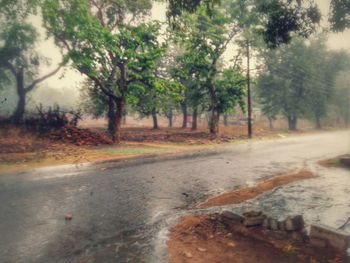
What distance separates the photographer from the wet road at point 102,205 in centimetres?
445

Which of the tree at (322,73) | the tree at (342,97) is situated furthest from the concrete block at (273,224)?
the tree at (342,97)

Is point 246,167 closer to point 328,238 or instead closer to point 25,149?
point 328,238

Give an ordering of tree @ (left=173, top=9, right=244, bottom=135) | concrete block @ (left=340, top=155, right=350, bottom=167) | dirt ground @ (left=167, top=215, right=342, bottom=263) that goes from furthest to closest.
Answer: tree @ (left=173, top=9, right=244, bottom=135) < concrete block @ (left=340, top=155, right=350, bottom=167) < dirt ground @ (left=167, top=215, right=342, bottom=263)

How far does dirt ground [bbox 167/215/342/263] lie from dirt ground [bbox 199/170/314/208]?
149cm

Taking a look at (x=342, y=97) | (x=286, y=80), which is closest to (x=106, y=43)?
(x=286, y=80)

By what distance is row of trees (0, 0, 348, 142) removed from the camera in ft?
32.3

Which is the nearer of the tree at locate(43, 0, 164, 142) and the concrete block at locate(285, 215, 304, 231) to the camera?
the concrete block at locate(285, 215, 304, 231)

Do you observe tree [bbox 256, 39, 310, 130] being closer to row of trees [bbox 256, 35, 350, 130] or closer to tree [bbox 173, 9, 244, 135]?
row of trees [bbox 256, 35, 350, 130]

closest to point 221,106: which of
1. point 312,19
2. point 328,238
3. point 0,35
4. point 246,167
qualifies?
point 246,167

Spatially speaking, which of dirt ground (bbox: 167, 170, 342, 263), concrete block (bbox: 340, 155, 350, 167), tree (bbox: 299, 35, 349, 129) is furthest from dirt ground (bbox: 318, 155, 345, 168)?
tree (bbox: 299, 35, 349, 129)

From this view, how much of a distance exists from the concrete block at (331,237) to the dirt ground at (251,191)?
2614mm

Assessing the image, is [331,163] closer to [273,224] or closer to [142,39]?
[273,224]

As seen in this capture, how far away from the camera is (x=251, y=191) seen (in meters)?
8.11

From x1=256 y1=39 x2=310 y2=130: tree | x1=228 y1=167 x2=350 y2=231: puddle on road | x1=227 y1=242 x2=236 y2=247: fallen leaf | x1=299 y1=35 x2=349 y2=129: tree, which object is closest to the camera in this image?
x1=227 y1=242 x2=236 y2=247: fallen leaf
